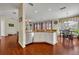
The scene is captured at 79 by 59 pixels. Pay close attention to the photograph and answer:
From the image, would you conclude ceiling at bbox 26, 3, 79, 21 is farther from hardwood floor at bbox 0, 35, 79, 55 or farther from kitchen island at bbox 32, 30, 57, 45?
kitchen island at bbox 32, 30, 57, 45

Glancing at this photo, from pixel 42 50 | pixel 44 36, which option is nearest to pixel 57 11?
pixel 42 50

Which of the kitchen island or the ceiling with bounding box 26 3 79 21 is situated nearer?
the ceiling with bounding box 26 3 79 21

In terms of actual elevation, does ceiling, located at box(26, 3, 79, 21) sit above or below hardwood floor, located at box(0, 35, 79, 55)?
above

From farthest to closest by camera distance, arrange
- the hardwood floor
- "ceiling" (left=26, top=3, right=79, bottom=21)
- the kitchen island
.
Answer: the kitchen island
the hardwood floor
"ceiling" (left=26, top=3, right=79, bottom=21)

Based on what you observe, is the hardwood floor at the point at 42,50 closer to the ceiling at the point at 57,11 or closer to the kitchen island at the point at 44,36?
A: the ceiling at the point at 57,11

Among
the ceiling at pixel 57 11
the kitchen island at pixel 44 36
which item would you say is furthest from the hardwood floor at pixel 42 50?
the kitchen island at pixel 44 36

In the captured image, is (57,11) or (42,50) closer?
(57,11)

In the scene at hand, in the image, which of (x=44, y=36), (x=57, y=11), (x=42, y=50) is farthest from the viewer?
(x=44, y=36)

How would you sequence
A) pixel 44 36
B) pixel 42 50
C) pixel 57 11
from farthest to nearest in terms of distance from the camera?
1. pixel 44 36
2. pixel 42 50
3. pixel 57 11

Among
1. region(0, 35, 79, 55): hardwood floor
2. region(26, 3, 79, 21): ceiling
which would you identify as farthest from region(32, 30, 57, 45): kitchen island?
region(26, 3, 79, 21): ceiling

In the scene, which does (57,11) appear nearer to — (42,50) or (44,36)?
(42,50)
